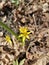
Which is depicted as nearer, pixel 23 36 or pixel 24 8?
pixel 23 36

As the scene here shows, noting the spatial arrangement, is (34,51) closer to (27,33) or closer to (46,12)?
(27,33)

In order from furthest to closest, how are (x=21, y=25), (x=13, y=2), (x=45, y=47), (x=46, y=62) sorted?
(x=13, y=2) < (x=21, y=25) < (x=45, y=47) < (x=46, y=62)

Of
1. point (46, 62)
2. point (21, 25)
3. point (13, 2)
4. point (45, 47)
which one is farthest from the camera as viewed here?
point (13, 2)

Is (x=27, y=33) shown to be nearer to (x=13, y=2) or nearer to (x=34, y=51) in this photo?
(x=34, y=51)

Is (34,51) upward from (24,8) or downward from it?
downward

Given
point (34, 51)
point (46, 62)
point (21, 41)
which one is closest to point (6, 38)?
point (21, 41)

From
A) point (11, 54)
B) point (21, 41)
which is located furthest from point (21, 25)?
point (11, 54)

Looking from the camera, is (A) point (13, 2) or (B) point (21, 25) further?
(A) point (13, 2)

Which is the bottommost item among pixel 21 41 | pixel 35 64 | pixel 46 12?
pixel 35 64

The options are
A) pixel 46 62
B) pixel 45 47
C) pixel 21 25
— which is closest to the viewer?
pixel 46 62
